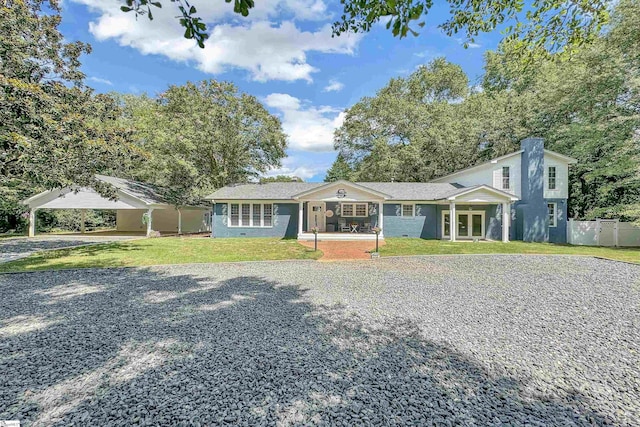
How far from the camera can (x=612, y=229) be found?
53.7 ft

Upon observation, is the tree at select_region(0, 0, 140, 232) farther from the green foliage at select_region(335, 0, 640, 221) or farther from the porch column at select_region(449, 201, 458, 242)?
the porch column at select_region(449, 201, 458, 242)

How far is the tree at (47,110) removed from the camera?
372 inches

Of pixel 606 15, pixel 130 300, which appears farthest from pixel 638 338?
pixel 130 300

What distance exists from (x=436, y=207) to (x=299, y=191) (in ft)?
30.7

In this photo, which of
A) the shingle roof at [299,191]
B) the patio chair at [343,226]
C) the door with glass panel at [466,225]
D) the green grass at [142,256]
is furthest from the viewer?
the patio chair at [343,226]

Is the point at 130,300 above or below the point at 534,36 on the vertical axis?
below

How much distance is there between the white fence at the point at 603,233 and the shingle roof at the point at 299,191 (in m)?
6.94

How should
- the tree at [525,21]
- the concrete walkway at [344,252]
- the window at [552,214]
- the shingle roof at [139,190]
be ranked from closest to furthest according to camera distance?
1. the tree at [525,21]
2. the concrete walkway at [344,252]
3. the window at [552,214]
4. the shingle roof at [139,190]

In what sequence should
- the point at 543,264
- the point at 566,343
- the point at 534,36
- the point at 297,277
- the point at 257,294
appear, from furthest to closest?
the point at 543,264
the point at 297,277
the point at 257,294
the point at 534,36
the point at 566,343

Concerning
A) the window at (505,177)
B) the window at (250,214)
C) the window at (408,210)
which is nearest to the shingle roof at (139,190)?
the window at (250,214)

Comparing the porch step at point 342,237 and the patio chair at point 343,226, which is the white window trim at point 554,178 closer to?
the porch step at point 342,237

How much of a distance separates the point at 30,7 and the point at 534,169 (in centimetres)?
2690

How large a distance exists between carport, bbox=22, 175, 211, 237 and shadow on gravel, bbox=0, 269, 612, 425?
12.6 metres

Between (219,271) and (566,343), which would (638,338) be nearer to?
(566,343)
